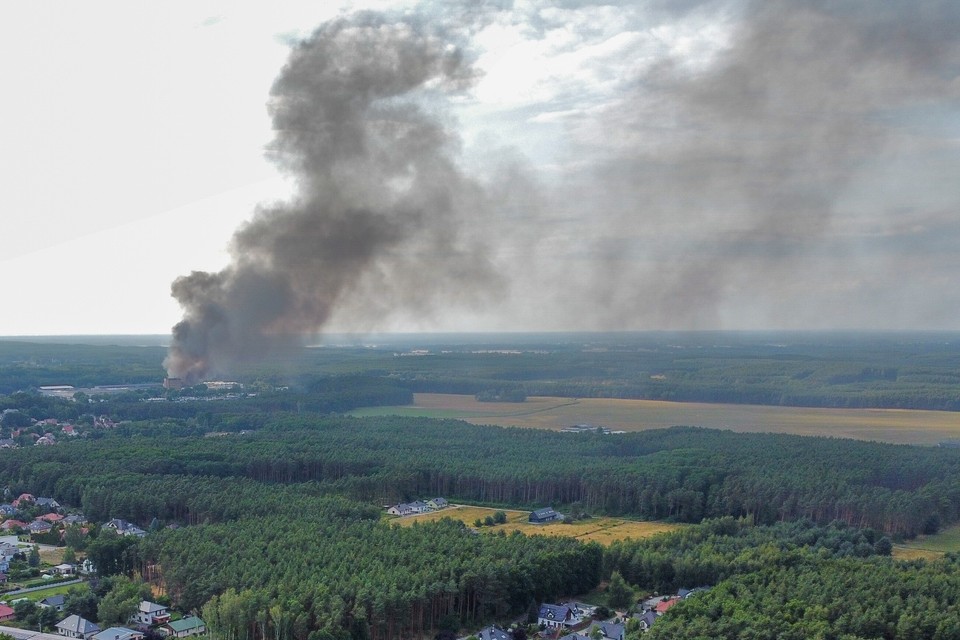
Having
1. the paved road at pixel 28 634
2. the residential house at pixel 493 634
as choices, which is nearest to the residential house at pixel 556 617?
the residential house at pixel 493 634

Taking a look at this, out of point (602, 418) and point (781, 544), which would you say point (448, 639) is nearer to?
point (781, 544)

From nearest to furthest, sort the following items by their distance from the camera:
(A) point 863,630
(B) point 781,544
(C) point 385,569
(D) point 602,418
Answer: (A) point 863,630 < (C) point 385,569 < (B) point 781,544 < (D) point 602,418

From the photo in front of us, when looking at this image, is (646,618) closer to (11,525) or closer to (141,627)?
(141,627)

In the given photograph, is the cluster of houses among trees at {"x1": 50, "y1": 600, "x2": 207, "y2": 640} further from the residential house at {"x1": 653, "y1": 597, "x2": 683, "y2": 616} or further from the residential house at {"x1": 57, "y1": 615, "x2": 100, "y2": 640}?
the residential house at {"x1": 653, "y1": 597, "x2": 683, "y2": 616}

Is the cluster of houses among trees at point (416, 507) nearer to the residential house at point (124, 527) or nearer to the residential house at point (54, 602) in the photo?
the residential house at point (124, 527)

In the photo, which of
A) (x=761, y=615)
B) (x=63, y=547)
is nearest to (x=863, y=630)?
(x=761, y=615)

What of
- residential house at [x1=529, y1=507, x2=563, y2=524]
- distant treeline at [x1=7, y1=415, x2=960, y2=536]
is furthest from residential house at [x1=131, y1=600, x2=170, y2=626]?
residential house at [x1=529, y1=507, x2=563, y2=524]
